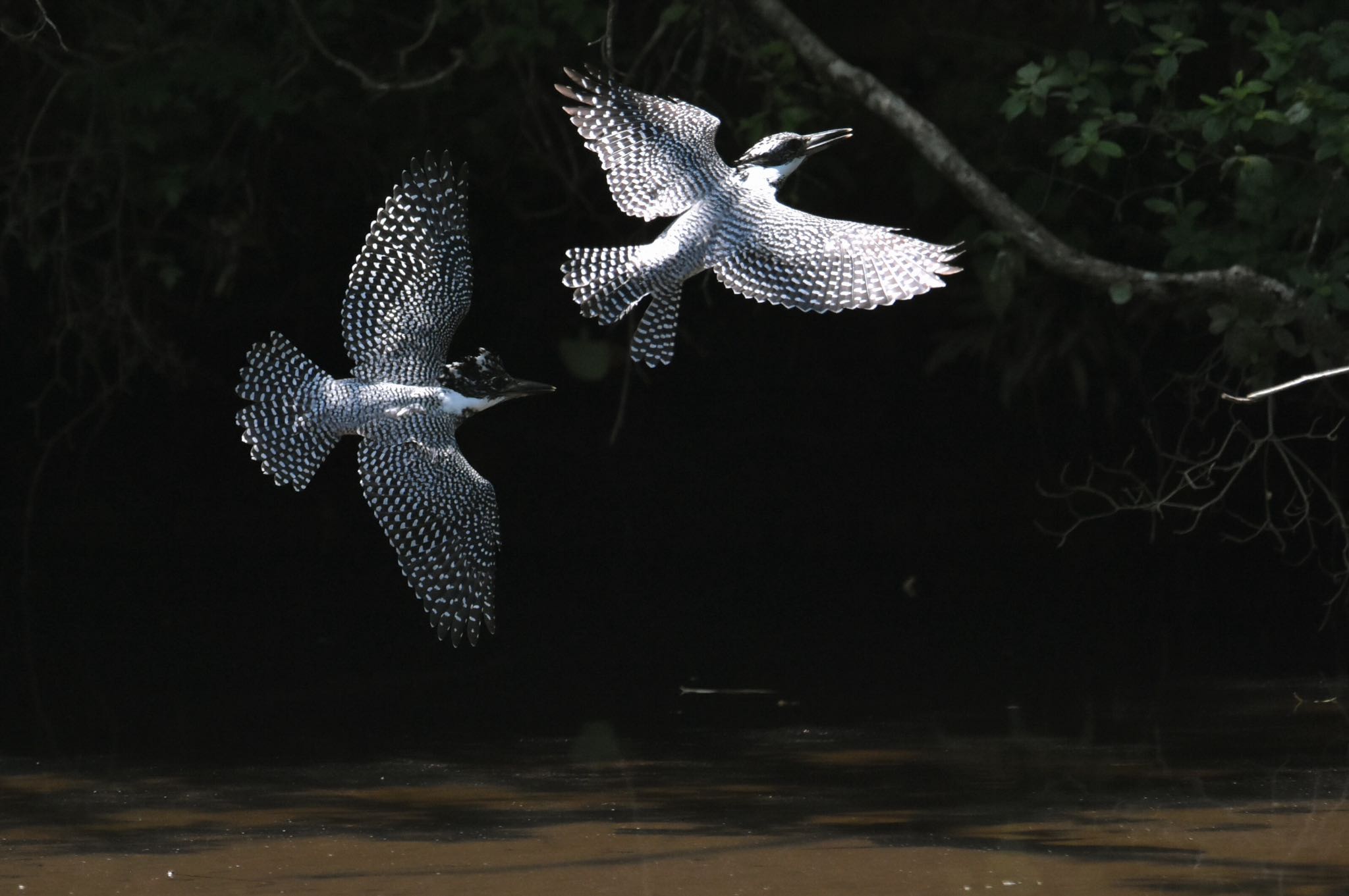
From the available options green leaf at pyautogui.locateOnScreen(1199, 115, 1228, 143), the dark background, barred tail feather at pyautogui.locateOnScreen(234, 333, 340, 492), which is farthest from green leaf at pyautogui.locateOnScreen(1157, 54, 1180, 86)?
barred tail feather at pyautogui.locateOnScreen(234, 333, 340, 492)

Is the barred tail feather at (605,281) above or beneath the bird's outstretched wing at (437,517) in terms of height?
above

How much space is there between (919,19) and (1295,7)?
5.32ft

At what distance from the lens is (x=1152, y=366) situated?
32.7 ft

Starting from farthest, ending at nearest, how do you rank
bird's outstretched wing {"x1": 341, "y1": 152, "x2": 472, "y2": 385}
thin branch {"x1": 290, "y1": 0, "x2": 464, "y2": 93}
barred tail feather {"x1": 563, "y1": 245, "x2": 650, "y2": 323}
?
thin branch {"x1": 290, "y1": 0, "x2": 464, "y2": 93} < bird's outstretched wing {"x1": 341, "y1": 152, "x2": 472, "y2": 385} < barred tail feather {"x1": 563, "y1": 245, "x2": 650, "y2": 323}

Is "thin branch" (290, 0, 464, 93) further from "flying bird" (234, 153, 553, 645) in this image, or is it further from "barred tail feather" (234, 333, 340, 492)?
"barred tail feather" (234, 333, 340, 492)

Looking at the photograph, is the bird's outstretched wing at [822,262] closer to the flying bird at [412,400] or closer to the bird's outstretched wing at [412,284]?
the flying bird at [412,400]

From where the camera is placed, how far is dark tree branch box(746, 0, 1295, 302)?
6434 millimetres

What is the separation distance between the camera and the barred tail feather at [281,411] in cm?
411

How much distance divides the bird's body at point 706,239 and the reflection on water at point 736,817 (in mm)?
1966

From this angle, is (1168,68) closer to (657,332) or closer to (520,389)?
(657,332)

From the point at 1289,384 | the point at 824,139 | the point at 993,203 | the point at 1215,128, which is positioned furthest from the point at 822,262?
the point at 1215,128

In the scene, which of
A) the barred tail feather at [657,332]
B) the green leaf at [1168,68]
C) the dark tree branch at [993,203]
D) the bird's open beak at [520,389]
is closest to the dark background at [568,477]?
the dark tree branch at [993,203]

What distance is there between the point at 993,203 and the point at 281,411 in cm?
305

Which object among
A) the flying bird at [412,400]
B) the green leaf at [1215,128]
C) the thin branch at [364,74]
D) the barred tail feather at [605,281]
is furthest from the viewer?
the thin branch at [364,74]
